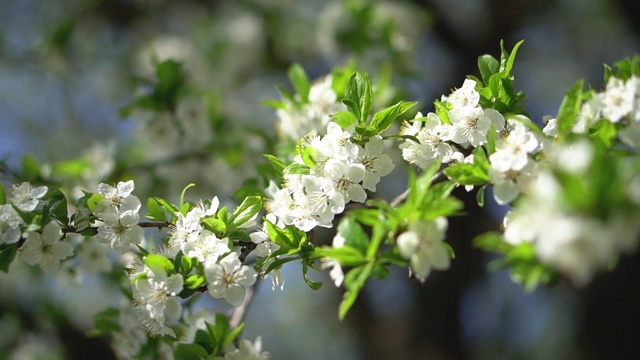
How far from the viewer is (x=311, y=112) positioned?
216 centimetres

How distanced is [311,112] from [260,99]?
0.51 metres

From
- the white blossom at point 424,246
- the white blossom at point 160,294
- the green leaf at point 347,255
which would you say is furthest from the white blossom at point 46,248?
the white blossom at point 424,246

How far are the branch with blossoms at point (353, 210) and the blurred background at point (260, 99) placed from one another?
2.44 ft

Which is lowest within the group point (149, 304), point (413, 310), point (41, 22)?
point (413, 310)

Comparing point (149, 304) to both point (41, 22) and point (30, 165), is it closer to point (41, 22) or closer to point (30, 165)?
point (30, 165)

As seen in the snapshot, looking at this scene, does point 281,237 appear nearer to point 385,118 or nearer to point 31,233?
point 385,118

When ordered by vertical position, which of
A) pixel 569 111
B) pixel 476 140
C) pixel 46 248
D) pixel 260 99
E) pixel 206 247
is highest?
pixel 569 111

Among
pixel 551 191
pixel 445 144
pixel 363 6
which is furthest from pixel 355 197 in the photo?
pixel 363 6

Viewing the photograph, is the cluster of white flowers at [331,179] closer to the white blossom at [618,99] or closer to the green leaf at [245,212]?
the green leaf at [245,212]

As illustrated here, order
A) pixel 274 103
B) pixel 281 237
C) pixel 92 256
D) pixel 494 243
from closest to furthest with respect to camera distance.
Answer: pixel 494 243, pixel 281 237, pixel 92 256, pixel 274 103

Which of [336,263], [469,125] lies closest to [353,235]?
[336,263]

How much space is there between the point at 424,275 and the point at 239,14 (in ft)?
10.7

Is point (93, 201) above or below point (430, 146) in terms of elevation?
below

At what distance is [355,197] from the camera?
4.85 ft
